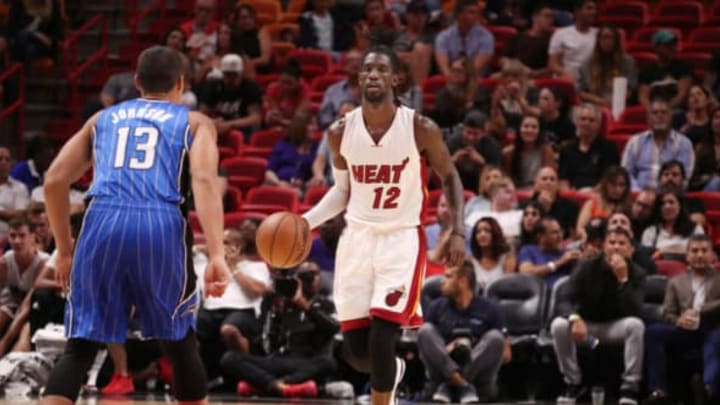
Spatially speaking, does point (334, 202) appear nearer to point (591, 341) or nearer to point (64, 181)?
point (64, 181)

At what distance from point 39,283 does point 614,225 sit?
15.8 ft

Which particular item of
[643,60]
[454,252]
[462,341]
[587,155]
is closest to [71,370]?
[454,252]

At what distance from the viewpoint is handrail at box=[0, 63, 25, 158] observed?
16.8 m

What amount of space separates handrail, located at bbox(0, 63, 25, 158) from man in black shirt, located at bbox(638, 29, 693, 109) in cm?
682

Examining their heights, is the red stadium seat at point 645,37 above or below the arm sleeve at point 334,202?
above

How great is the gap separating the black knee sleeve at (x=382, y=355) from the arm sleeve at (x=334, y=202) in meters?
0.90

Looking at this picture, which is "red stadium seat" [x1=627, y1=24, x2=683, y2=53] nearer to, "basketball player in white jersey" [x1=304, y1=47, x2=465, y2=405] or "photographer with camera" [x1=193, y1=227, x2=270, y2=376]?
"photographer with camera" [x1=193, y1=227, x2=270, y2=376]

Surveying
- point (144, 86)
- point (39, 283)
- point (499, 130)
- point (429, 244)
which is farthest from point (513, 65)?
point (144, 86)

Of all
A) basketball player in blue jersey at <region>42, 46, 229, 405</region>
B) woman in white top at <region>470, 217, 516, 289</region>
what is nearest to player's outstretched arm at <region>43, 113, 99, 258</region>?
basketball player in blue jersey at <region>42, 46, 229, 405</region>

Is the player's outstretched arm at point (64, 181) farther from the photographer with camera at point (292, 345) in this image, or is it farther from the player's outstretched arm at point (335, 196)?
the photographer with camera at point (292, 345)

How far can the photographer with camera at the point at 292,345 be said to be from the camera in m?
12.3

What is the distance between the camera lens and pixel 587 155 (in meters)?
14.0

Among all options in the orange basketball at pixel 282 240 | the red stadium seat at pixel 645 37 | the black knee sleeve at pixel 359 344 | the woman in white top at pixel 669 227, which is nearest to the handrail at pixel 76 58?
the red stadium seat at pixel 645 37

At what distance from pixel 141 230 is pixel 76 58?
12.0m
